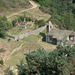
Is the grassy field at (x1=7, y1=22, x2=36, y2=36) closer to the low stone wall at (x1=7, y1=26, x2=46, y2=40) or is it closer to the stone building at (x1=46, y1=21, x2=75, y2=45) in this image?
the low stone wall at (x1=7, y1=26, x2=46, y2=40)

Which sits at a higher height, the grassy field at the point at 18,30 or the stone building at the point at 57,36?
the stone building at the point at 57,36

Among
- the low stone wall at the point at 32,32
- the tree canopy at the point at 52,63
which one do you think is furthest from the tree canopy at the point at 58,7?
the tree canopy at the point at 52,63

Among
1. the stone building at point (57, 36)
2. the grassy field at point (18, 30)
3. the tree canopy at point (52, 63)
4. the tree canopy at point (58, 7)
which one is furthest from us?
the tree canopy at point (58, 7)


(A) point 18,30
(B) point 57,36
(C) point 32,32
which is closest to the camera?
(B) point 57,36

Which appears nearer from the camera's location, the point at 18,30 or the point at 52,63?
the point at 52,63

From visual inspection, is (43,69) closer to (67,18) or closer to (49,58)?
(49,58)

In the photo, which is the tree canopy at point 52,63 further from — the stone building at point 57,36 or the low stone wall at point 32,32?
the stone building at point 57,36

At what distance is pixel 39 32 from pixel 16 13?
20.2 m

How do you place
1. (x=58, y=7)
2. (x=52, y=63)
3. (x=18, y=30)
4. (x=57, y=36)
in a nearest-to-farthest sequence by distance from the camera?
(x=52, y=63)
(x=57, y=36)
(x=18, y=30)
(x=58, y=7)

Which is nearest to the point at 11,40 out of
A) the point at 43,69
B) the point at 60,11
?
the point at 43,69

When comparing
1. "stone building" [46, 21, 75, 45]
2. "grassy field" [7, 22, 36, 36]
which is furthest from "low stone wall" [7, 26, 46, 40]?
"stone building" [46, 21, 75, 45]

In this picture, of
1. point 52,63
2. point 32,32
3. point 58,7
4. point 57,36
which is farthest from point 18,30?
point 58,7

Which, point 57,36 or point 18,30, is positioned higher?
point 57,36

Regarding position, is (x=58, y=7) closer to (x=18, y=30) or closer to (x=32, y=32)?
(x=32, y=32)
